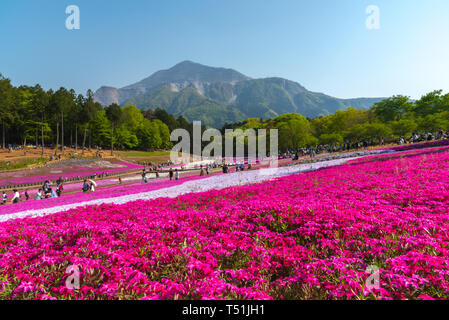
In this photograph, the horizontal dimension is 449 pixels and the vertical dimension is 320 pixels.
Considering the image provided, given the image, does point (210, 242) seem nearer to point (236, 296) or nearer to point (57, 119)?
point (236, 296)

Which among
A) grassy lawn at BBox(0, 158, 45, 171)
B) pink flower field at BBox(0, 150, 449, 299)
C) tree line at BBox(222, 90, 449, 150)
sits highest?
tree line at BBox(222, 90, 449, 150)

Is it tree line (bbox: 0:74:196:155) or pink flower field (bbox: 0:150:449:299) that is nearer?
pink flower field (bbox: 0:150:449:299)

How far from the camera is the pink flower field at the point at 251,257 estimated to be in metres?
3.09

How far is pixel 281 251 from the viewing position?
436 centimetres

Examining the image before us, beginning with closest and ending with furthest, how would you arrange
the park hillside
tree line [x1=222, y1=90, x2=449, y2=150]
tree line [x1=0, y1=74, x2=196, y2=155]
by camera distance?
tree line [x1=222, y1=90, x2=449, y2=150], the park hillside, tree line [x1=0, y1=74, x2=196, y2=155]

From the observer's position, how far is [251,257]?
4434 millimetres

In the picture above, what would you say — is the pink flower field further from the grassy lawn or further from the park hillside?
the park hillside

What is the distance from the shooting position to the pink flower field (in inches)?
122

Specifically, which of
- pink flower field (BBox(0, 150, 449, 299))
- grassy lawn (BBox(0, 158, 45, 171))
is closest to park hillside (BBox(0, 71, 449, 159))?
grassy lawn (BBox(0, 158, 45, 171))

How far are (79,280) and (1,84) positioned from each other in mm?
78951

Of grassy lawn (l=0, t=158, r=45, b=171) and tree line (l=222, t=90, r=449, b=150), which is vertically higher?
tree line (l=222, t=90, r=449, b=150)

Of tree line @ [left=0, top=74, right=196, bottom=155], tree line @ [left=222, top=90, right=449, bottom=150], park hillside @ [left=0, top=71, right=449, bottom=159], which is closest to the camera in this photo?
tree line @ [left=222, top=90, right=449, bottom=150]

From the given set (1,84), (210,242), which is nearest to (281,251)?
(210,242)
